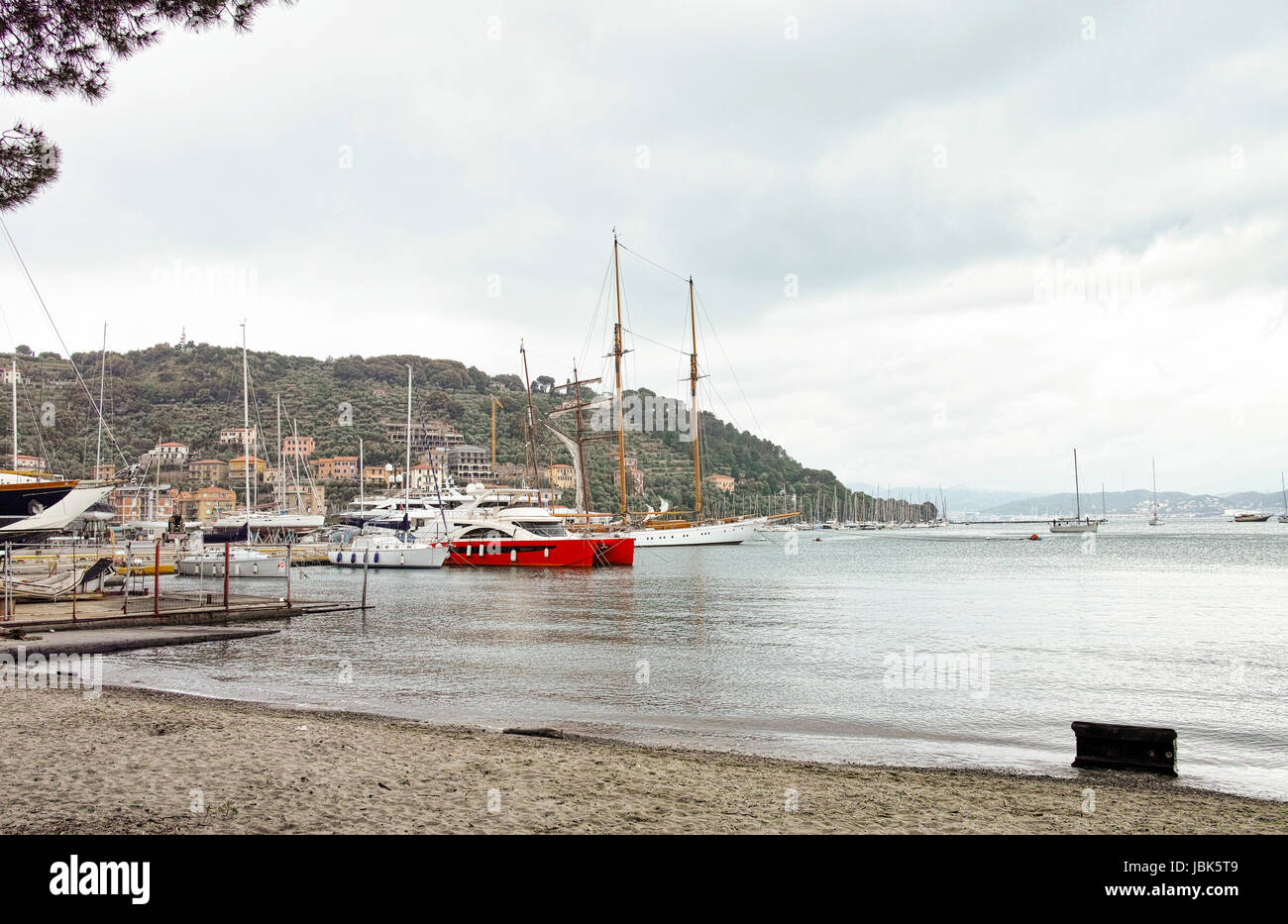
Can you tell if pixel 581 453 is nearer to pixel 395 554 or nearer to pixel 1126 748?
pixel 395 554

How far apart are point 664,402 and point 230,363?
9278cm

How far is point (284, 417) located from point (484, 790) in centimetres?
16087

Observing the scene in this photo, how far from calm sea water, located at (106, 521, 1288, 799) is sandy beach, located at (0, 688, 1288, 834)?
1.61m

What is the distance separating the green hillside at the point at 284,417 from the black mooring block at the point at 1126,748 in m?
107

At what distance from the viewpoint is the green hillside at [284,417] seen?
127625 mm

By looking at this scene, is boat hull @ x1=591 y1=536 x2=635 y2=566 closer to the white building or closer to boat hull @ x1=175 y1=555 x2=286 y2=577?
boat hull @ x1=175 y1=555 x2=286 y2=577

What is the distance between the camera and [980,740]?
36.6 ft

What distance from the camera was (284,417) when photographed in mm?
154625

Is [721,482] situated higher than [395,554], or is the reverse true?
[721,482]

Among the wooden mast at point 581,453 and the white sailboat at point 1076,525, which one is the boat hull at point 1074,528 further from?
the wooden mast at point 581,453

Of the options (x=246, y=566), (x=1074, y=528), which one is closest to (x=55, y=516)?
(x=246, y=566)

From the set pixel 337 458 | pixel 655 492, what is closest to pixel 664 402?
pixel 655 492
